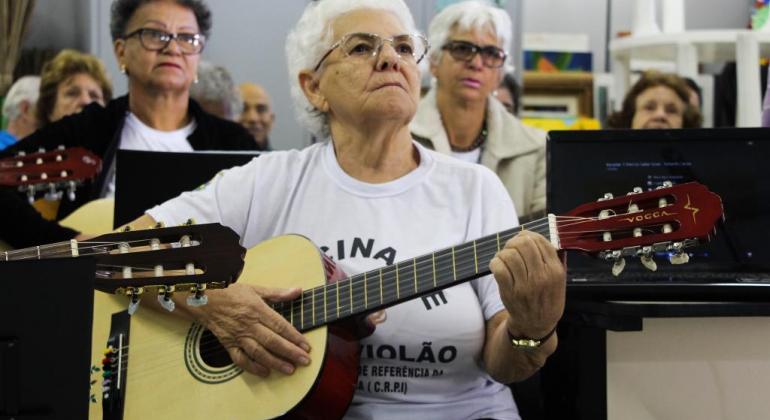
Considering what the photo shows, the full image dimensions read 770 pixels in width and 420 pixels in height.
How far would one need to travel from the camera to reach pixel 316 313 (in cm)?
191

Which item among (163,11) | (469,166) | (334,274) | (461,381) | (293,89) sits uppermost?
(163,11)

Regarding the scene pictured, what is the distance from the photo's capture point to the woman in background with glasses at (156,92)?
125 inches

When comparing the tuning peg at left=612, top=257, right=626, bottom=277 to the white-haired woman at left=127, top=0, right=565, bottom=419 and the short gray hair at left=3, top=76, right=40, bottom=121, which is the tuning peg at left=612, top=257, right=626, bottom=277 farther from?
the short gray hair at left=3, top=76, right=40, bottom=121

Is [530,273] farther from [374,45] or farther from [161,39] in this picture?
[161,39]

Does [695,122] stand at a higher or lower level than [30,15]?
lower

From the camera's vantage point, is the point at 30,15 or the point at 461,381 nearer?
the point at 461,381

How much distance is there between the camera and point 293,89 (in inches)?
93.8

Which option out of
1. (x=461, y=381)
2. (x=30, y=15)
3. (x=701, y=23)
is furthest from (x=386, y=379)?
(x=701, y=23)

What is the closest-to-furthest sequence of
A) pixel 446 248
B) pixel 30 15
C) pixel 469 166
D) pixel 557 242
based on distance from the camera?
pixel 557 242 < pixel 446 248 < pixel 469 166 < pixel 30 15

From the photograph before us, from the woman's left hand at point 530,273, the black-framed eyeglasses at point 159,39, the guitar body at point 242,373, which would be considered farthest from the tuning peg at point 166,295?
the black-framed eyeglasses at point 159,39

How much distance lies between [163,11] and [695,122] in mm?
1974

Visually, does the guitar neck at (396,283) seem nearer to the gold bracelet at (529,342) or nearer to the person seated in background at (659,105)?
the gold bracelet at (529,342)

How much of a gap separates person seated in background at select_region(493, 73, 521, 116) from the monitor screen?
248 cm

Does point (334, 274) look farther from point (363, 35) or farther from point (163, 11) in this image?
point (163, 11)
